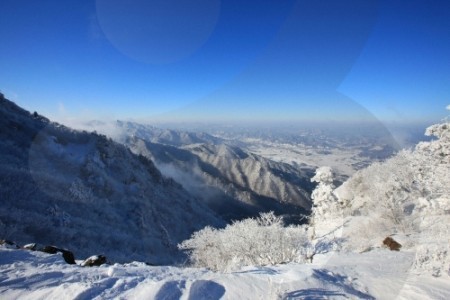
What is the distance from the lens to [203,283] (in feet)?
35.1

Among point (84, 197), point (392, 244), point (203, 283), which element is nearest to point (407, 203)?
point (392, 244)

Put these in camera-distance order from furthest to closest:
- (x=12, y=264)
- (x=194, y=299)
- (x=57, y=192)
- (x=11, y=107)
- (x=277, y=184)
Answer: (x=277, y=184) → (x=11, y=107) → (x=57, y=192) → (x=12, y=264) → (x=194, y=299)

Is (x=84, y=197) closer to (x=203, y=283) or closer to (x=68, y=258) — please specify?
(x=68, y=258)

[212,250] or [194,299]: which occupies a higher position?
[194,299]

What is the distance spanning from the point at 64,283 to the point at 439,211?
21.7m

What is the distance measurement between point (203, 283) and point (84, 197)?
35313mm

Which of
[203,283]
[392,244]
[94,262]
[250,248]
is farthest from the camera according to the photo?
[250,248]

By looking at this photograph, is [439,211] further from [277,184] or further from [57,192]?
[277,184]

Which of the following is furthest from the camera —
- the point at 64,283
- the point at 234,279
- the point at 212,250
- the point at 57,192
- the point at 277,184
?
the point at 277,184

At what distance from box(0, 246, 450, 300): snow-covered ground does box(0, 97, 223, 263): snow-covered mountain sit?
11.8 m

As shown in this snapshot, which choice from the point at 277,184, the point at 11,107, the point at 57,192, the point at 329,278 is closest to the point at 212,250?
the point at 329,278

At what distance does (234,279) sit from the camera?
37.0ft

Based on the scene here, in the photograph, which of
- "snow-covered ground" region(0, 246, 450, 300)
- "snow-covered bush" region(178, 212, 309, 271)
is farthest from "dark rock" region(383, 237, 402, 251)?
"snow-covered bush" region(178, 212, 309, 271)

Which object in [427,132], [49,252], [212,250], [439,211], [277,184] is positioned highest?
[427,132]
